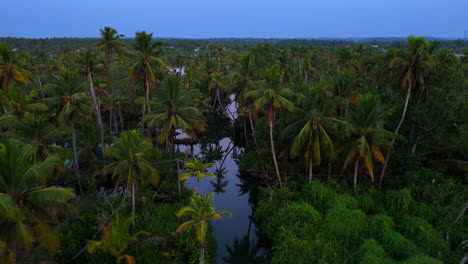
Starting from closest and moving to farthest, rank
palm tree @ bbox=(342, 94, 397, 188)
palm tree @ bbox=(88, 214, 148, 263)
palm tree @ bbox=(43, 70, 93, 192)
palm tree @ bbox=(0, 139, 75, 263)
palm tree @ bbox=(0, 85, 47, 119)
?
1. palm tree @ bbox=(0, 139, 75, 263)
2. palm tree @ bbox=(88, 214, 148, 263)
3. palm tree @ bbox=(342, 94, 397, 188)
4. palm tree @ bbox=(0, 85, 47, 119)
5. palm tree @ bbox=(43, 70, 93, 192)

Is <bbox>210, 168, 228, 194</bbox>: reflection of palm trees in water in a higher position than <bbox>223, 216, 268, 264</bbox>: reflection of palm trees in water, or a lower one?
higher

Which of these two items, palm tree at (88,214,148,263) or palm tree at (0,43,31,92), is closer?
palm tree at (88,214,148,263)

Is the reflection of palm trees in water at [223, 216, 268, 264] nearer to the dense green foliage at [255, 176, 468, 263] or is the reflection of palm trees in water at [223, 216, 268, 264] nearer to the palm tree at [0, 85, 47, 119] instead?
the dense green foliage at [255, 176, 468, 263]

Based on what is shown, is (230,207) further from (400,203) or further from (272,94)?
(400,203)

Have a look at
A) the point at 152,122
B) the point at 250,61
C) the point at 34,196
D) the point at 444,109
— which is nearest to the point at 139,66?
the point at 152,122

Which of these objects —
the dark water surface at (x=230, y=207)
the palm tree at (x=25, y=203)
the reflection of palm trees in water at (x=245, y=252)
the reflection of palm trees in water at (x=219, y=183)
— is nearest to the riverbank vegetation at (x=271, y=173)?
the palm tree at (x=25, y=203)

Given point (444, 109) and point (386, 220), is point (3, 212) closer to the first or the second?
point (386, 220)

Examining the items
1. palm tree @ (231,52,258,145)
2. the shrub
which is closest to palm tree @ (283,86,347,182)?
the shrub

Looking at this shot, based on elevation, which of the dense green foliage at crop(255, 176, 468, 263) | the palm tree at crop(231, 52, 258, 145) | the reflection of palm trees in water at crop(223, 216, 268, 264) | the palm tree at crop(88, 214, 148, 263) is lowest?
the reflection of palm trees in water at crop(223, 216, 268, 264)
